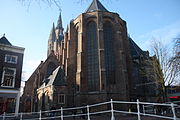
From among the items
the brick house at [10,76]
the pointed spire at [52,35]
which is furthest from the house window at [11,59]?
the pointed spire at [52,35]

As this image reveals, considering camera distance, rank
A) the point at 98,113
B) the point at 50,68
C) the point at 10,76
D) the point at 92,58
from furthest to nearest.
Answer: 1. the point at 50,68
2. the point at 92,58
3. the point at 10,76
4. the point at 98,113

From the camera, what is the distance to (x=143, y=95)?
32.2 meters

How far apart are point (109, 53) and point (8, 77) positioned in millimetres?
15038

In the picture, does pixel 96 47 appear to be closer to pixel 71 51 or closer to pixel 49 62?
pixel 71 51

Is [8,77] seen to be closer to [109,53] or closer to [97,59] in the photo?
[97,59]

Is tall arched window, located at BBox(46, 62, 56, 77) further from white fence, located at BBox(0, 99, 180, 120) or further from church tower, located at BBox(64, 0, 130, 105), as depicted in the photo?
white fence, located at BBox(0, 99, 180, 120)

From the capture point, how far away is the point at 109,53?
26.5 metres

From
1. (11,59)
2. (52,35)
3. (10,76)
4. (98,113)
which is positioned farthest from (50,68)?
(52,35)

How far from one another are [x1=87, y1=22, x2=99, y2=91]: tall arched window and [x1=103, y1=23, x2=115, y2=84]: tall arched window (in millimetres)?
1656

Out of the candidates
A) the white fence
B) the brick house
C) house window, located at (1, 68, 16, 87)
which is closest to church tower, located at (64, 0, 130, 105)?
the white fence

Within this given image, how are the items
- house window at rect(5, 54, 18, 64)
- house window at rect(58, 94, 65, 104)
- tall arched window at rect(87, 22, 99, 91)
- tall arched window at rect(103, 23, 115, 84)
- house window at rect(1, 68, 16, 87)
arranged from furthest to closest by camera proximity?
tall arched window at rect(103, 23, 115, 84) → house window at rect(58, 94, 65, 104) → tall arched window at rect(87, 22, 99, 91) → house window at rect(5, 54, 18, 64) → house window at rect(1, 68, 16, 87)

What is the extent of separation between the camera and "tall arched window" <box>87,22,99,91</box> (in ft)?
81.2

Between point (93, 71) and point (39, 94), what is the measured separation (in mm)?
11859

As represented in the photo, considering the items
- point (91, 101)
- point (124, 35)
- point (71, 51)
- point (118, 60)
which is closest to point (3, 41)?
point (71, 51)
